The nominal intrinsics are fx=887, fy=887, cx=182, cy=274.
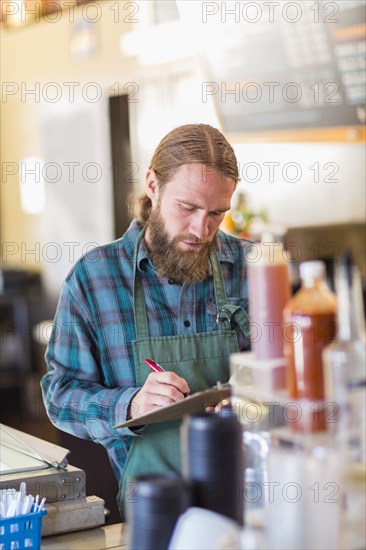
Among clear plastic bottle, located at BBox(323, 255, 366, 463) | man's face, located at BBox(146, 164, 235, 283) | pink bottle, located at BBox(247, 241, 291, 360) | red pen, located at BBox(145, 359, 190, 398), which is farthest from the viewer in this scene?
man's face, located at BBox(146, 164, 235, 283)

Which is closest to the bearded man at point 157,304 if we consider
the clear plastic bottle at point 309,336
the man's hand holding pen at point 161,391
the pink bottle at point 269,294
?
the man's hand holding pen at point 161,391

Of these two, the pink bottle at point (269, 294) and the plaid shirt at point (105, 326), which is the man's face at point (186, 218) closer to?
the plaid shirt at point (105, 326)

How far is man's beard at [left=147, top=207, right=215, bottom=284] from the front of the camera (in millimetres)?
2193

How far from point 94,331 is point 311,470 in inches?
40.5

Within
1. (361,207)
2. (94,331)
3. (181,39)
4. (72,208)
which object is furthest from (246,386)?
(72,208)

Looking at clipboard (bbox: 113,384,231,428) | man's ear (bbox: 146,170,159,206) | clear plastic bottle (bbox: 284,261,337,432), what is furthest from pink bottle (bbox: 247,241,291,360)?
man's ear (bbox: 146,170,159,206)

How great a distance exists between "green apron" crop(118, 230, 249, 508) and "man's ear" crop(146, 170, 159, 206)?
16 cm

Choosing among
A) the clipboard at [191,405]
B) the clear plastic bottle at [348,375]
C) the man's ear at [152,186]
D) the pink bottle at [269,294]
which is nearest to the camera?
the clear plastic bottle at [348,375]

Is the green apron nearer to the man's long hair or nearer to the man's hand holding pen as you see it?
the man's hand holding pen

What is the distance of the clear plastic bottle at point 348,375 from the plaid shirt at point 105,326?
87 centimetres

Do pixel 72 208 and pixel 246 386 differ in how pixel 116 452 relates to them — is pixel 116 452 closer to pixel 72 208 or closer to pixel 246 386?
pixel 246 386

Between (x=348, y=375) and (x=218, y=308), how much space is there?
3.07 feet

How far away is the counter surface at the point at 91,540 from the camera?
5.71 ft

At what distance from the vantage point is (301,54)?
3287 millimetres
